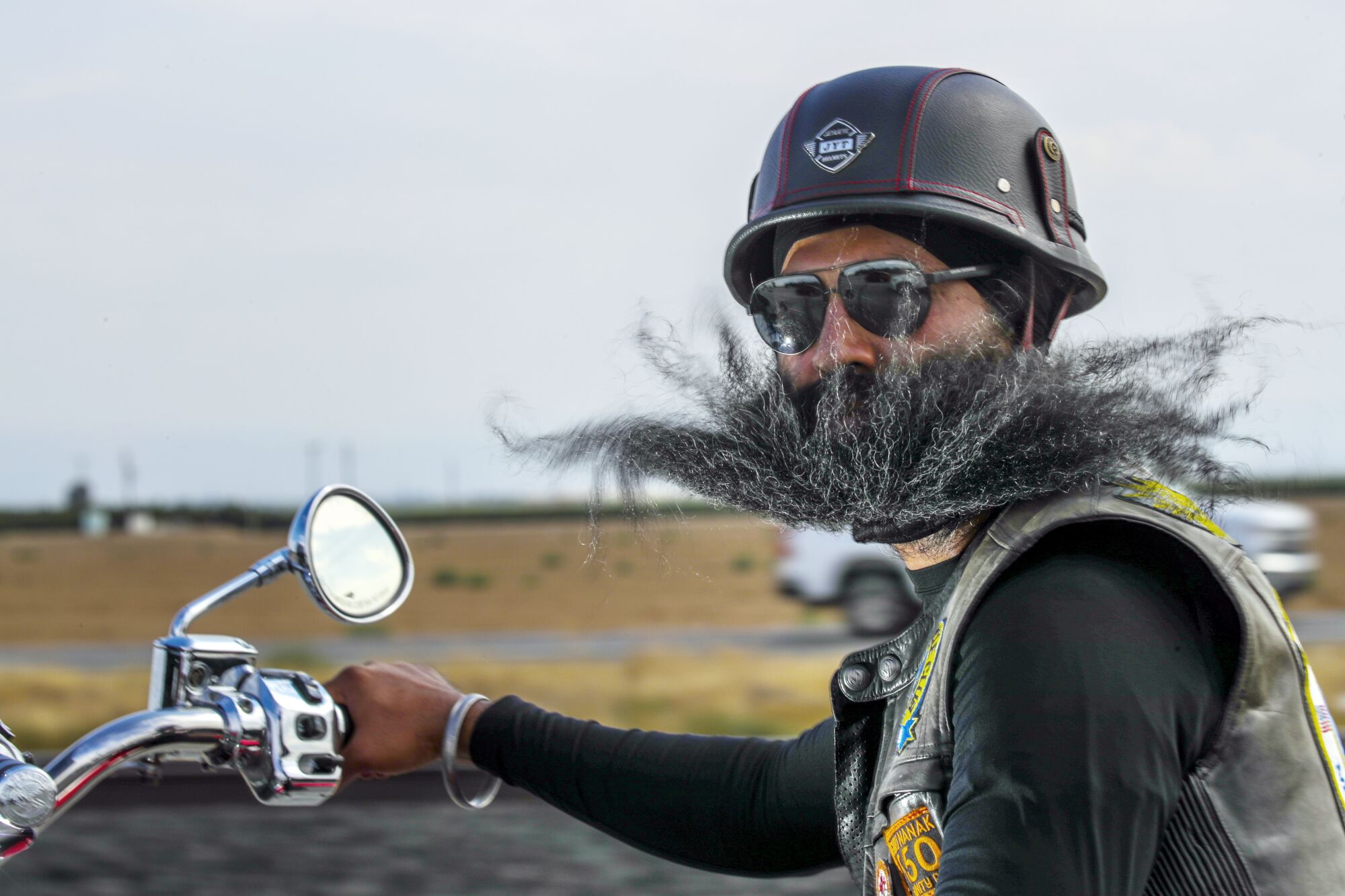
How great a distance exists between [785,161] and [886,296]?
0.34 m

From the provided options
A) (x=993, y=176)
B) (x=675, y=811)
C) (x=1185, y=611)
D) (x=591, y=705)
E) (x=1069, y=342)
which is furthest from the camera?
(x=591, y=705)

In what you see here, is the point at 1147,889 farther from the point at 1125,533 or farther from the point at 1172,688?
the point at 1125,533

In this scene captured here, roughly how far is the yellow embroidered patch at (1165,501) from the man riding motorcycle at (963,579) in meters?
0.01

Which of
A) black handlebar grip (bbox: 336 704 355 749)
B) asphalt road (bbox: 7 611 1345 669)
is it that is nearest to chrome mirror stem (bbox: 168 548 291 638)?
black handlebar grip (bbox: 336 704 355 749)

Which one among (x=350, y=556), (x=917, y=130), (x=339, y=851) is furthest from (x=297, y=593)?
(x=917, y=130)

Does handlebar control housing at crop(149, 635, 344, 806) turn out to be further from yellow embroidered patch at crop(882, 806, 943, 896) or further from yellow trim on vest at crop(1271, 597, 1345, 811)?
yellow trim on vest at crop(1271, 597, 1345, 811)

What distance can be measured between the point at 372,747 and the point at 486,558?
148ft

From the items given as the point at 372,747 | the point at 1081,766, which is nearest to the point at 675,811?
the point at 372,747

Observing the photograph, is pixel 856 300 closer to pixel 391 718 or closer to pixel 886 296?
pixel 886 296

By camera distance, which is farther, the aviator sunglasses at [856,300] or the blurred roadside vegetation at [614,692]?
the blurred roadside vegetation at [614,692]

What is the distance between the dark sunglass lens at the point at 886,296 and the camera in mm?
2074

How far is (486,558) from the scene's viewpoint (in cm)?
4688

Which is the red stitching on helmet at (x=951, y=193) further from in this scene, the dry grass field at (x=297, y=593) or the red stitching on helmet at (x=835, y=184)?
the dry grass field at (x=297, y=593)

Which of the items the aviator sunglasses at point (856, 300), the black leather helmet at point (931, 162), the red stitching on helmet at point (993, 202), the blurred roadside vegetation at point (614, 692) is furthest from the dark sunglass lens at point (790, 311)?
the blurred roadside vegetation at point (614, 692)
